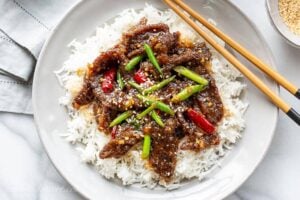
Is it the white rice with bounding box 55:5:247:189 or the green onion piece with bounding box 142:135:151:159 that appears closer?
the green onion piece with bounding box 142:135:151:159

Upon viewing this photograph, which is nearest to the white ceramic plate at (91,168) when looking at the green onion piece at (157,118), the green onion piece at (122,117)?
the green onion piece at (122,117)

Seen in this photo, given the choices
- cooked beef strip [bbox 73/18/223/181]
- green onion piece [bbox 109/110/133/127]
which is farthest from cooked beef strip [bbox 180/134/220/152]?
green onion piece [bbox 109/110/133/127]

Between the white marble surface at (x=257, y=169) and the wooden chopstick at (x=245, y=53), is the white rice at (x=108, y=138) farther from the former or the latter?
the white marble surface at (x=257, y=169)

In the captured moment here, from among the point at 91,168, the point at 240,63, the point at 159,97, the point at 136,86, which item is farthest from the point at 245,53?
the point at 91,168

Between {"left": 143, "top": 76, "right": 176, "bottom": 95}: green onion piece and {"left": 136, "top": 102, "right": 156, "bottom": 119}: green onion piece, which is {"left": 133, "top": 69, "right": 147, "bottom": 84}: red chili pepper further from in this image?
{"left": 136, "top": 102, "right": 156, "bottom": 119}: green onion piece

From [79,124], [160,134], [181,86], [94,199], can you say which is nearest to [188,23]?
[181,86]

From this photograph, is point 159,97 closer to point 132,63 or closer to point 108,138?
point 132,63
